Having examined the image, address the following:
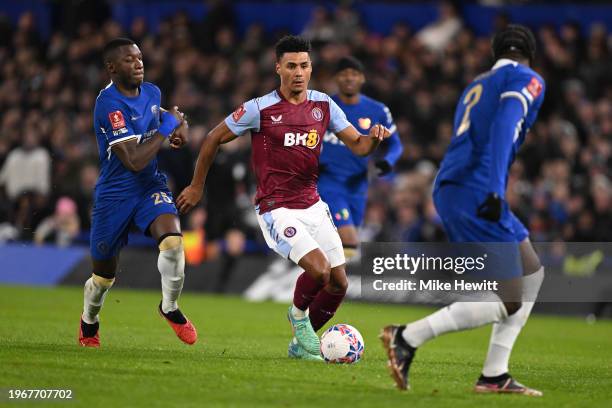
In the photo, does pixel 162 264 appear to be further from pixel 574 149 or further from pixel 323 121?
pixel 574 149

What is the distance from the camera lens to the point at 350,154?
13.5m

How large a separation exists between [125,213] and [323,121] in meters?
1.96

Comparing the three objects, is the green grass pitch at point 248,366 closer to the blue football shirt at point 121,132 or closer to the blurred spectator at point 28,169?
the blue football shirt at point 121,132

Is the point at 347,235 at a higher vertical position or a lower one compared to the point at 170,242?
higher

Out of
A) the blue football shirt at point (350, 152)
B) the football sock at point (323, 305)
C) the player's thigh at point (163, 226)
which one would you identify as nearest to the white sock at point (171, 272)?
the player's thigh at point (163, 226)

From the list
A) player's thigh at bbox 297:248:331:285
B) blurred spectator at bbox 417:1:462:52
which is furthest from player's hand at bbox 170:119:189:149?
blurred spectator at bbox 417:1:462:52

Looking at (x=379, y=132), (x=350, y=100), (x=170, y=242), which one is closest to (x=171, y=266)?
(x=170, y=242)

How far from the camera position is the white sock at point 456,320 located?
8.12m

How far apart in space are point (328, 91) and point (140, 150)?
11263 millimetres

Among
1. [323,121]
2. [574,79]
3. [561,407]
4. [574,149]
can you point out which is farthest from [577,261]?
[561,407]

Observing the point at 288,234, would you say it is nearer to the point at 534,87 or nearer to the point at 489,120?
the point at 489,120

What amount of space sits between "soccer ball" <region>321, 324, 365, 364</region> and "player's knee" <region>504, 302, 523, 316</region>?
2.09 m

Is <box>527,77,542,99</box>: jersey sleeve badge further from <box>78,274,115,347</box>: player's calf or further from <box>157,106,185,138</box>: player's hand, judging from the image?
<box>78,274,115,347</box>: player's calf

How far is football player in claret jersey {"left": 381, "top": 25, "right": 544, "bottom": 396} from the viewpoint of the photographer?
26.6 ft
